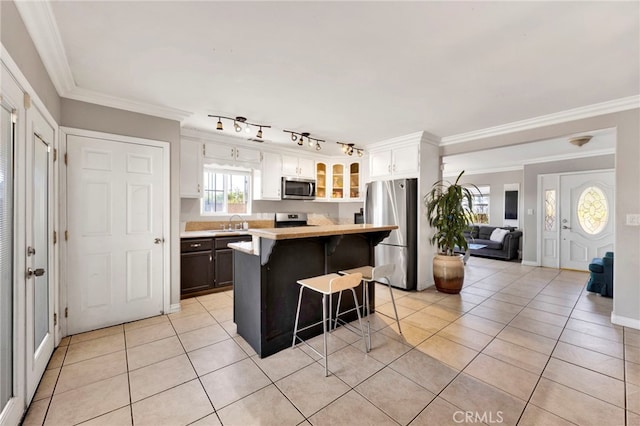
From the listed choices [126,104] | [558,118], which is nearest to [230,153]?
[126,104]

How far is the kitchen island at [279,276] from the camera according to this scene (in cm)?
234

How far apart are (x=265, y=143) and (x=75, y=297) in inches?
128

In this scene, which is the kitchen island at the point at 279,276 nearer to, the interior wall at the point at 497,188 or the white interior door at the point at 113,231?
the white interior door at the point at 113,231

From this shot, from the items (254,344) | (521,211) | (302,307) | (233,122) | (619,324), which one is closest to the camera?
(254,344)

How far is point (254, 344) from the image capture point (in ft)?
8.01

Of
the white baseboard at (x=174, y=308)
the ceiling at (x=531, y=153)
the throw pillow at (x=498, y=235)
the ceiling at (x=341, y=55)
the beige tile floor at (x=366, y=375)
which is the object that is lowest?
the beige tile floor at (x=366, y=375)

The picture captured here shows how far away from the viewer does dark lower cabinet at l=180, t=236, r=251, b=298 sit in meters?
3.80

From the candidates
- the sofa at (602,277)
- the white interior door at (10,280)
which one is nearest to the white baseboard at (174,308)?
the white interior door at (10,280)

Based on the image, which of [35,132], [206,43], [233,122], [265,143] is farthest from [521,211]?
[35,132]

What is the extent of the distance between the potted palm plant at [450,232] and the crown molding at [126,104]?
3.70 m

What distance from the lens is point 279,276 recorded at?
98.2 inches

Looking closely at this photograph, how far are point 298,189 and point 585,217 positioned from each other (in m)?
5.78

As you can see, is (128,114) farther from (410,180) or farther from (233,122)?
(410,180)

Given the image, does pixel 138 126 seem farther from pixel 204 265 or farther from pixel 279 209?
pixel 279 209
